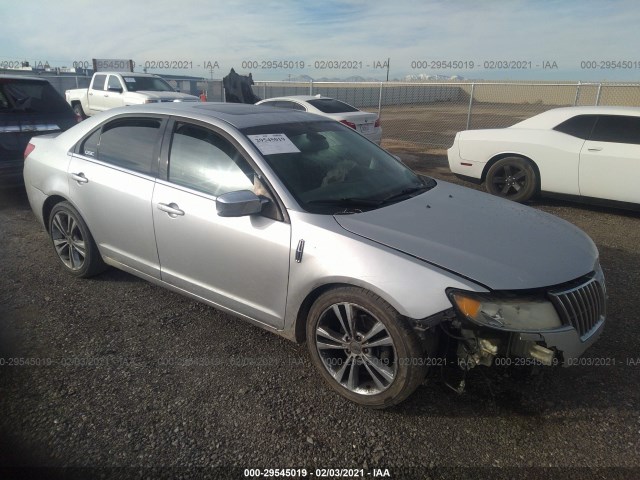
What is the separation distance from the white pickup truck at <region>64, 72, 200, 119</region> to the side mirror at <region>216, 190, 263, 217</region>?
11458 millimetres

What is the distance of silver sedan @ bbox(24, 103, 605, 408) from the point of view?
2.28 metres

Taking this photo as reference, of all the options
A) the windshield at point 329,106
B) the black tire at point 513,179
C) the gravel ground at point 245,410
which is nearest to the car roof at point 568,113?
the black tire at point 513,179

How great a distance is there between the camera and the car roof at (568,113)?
6242 millimetres

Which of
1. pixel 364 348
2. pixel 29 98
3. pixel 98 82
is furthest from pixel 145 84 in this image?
pixel 364 348

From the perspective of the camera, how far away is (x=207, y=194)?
2.99 meters

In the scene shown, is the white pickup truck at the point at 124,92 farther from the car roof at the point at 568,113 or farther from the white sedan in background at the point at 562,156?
the car roof at the point at 568,113

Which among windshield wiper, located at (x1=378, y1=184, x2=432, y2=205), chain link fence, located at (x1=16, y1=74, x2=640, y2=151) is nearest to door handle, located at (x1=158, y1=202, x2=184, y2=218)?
windshield wiper, located at (x1=378, y1=184, x2=432, y2=205)

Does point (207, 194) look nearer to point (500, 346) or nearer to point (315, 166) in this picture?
point (315, 166)

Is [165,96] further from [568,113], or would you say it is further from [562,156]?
[562,156]

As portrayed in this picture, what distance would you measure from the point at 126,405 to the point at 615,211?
22.8ft

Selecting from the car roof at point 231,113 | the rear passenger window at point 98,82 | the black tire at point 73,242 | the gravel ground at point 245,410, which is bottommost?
the gravel ground at point 245,410

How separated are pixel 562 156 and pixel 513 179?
750 millimetres

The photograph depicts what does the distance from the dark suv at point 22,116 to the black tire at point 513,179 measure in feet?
21.7

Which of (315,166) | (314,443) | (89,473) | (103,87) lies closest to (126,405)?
(89,473)
